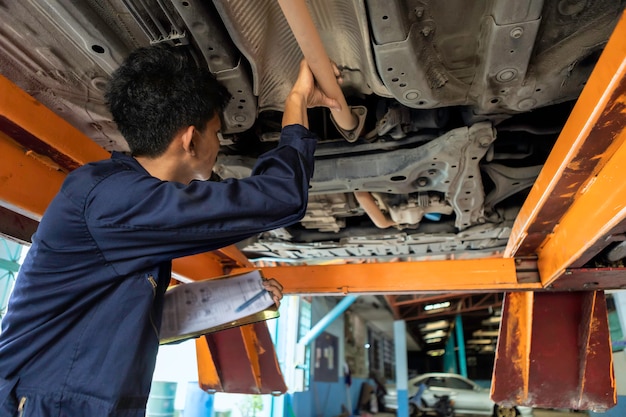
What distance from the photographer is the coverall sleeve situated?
0.89m

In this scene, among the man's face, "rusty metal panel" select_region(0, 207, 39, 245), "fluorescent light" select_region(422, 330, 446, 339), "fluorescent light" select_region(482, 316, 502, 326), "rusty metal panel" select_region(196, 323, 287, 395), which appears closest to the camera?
the man's face

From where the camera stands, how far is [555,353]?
7.73 feet

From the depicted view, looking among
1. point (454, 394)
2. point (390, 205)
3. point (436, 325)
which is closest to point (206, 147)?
point (390, 205)

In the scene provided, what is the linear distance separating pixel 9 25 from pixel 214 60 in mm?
681

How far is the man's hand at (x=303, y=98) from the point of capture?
1.23 m

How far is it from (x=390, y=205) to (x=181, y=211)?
72.3 inches

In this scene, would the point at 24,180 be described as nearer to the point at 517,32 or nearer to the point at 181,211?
the point at 181,211

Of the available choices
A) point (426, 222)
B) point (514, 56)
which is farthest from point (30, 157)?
point (426, 222)

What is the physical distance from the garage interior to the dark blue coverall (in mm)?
482

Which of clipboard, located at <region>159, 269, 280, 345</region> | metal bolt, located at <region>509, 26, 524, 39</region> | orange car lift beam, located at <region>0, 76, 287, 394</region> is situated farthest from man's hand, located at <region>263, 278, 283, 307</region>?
metal bolt, located at <region>509, 26, 524, 39</region>

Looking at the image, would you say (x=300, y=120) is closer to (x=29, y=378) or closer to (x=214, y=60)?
(x=214, y=60)

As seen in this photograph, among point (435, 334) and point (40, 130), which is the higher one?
point (435, 334)

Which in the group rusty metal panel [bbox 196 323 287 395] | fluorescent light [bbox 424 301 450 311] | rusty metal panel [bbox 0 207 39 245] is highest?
fluorescent light [bbox 424 301 450 311]

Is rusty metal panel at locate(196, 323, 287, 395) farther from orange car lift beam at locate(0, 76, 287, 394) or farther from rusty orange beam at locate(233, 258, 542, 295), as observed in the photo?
orange car lift beam at locate(0, 76, 287, 394)
